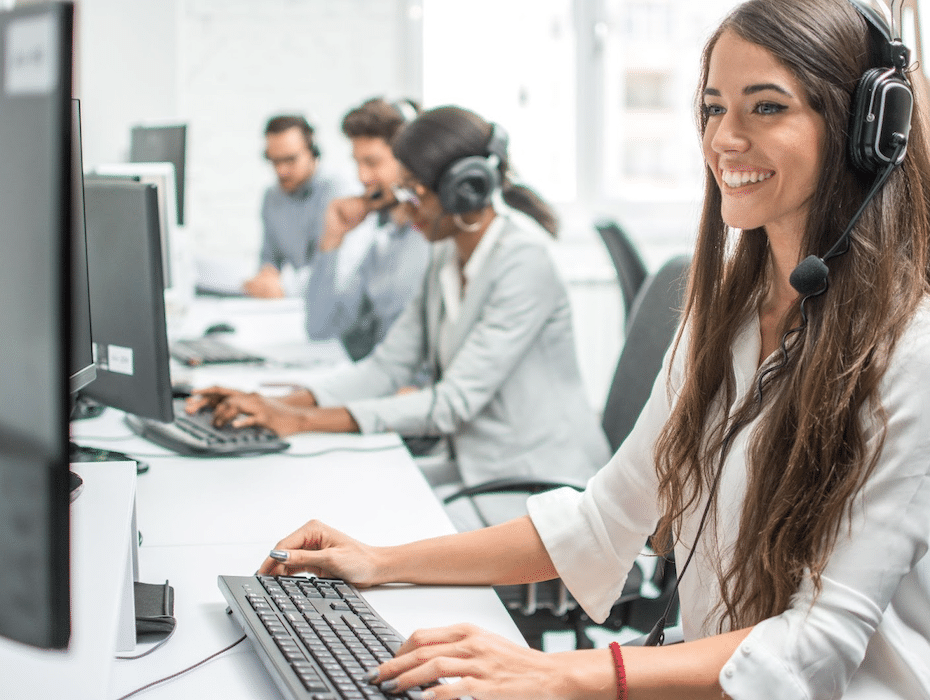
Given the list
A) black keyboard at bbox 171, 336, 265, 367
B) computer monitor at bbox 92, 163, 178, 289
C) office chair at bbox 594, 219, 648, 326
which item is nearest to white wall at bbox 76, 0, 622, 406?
office chair at bbox 594, 219, 648, 326

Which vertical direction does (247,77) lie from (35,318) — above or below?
above

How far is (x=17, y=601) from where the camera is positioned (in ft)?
1.61

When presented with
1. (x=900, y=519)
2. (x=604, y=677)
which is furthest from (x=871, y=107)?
(x=604, y=677)

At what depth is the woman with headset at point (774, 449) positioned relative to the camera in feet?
2.63

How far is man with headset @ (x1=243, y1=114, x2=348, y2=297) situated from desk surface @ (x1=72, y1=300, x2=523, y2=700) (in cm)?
193

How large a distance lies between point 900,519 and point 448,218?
1264 millimetres

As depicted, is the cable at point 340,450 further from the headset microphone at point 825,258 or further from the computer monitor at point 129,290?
the headset microphone at point 825,258

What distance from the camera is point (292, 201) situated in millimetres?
3707

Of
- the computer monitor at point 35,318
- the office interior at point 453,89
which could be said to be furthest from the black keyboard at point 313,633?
the office interior at point 453,89

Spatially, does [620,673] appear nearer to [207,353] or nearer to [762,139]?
[762,139]

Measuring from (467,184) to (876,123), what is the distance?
105 centimetres

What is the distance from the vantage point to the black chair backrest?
61.2 inches

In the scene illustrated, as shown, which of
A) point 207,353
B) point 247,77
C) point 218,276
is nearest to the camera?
point 207,353

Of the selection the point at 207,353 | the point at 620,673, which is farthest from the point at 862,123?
the point at 207,353
